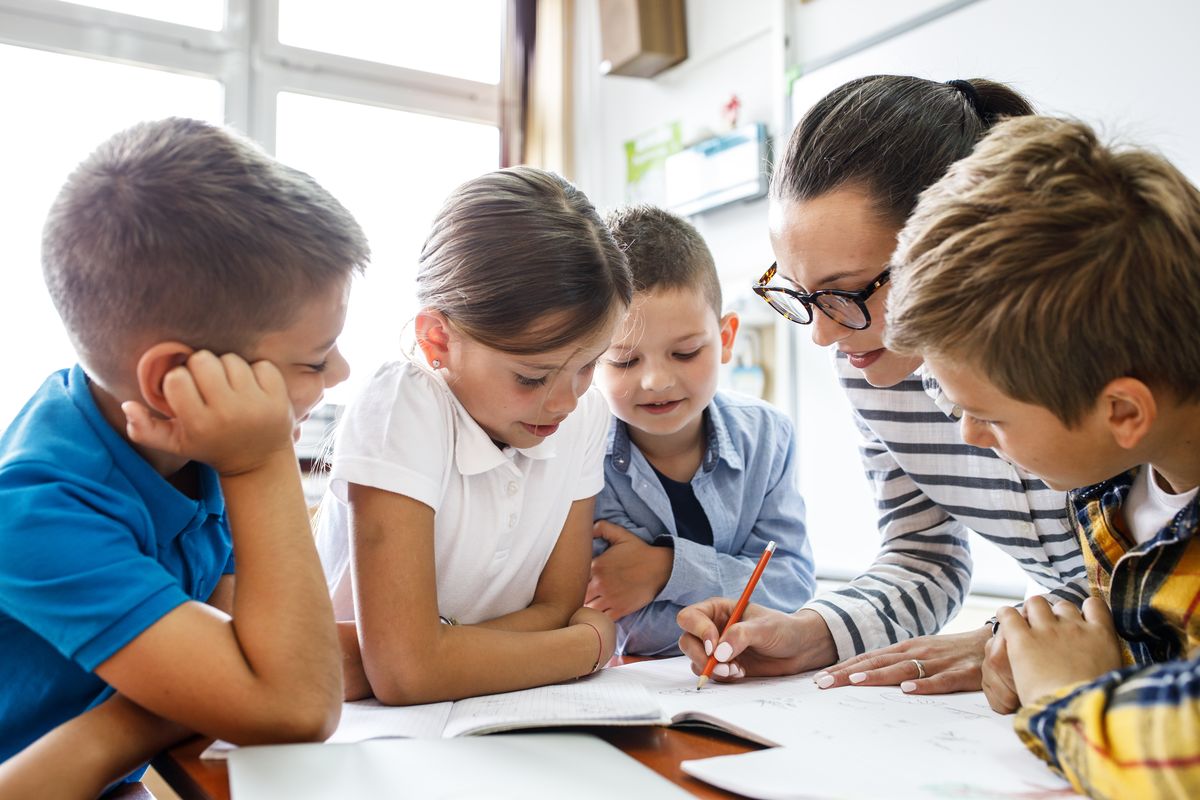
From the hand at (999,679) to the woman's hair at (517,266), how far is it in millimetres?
517

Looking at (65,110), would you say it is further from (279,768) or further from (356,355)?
(279,768)

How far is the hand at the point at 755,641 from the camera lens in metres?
0.94

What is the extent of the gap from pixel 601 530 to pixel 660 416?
0.58 ft

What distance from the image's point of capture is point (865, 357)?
3.70ft

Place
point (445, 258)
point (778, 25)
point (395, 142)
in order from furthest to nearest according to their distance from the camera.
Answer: point (395, 142) → point (778, 25) → point (445, 258)

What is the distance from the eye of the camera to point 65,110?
2875 mm

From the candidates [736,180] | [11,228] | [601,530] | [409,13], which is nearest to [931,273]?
[601,530]

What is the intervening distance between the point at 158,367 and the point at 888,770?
0.62m

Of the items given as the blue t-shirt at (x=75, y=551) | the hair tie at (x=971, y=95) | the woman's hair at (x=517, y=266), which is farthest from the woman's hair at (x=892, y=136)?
the blue t-shirt at (x=75, y=551)

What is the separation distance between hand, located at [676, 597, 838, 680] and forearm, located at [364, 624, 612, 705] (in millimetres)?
112

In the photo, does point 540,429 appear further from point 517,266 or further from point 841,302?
point 841,302

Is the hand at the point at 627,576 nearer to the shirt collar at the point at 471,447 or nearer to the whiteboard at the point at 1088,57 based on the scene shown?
the shirt collar at the point at 471,447

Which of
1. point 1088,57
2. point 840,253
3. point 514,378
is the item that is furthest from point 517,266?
point 1088,57

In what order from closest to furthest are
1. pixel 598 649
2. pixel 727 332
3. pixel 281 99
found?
pixel 598 649 < pixel 727 332 < pixel 281 99
